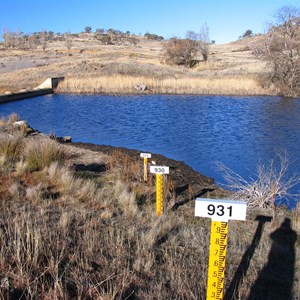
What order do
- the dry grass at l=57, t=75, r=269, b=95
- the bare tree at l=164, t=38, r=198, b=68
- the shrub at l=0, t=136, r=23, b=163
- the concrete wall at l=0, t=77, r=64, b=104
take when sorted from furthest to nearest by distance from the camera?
the bare tree at l=164, t=38, r=198, b=68 → the dry grass at l=57, t=75, r=269, b=95 → the concrete wall at l=0, t=77, r=64, b=104 → the shrub at l=0, t=136, r=23, b=163

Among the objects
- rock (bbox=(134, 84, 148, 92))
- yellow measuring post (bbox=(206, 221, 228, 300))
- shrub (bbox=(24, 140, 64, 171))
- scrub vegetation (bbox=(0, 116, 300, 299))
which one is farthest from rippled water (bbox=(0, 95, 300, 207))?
yellow measuring post (bbox=(206, 221, 228, 300))

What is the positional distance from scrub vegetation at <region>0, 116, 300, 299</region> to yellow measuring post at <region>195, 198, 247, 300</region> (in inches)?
23.0

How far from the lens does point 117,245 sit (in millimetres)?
5273

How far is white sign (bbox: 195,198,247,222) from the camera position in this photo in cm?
360

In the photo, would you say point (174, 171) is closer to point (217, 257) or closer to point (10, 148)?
point (10, 148)

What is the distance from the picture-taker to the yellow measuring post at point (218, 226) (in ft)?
11.9

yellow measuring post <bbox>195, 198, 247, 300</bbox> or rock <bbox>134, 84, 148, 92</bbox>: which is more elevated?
rock <bbox>134, 84, 148, 92</bbox>

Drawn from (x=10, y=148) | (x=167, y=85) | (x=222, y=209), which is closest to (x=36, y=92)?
(x=167, y=85)

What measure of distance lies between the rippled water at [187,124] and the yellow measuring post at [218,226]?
28.5ft

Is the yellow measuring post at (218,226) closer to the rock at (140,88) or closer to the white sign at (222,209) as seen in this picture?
the white sign at (222,209)

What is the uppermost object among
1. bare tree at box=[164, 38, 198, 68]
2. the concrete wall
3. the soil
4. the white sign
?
bare tree at box=[164, 38, 198, 68]

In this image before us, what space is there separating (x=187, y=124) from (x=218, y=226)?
1849cm

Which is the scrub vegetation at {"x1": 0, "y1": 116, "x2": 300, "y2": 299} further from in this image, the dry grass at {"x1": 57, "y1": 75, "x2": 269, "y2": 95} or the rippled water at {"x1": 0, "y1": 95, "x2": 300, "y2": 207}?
the dry grass at {"x1": 57, "y1": 75, "x2": 269, "y2": 95}

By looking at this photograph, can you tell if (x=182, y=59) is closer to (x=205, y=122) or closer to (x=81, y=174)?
(x=205, y=122)
